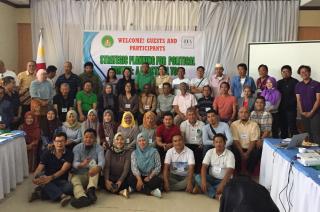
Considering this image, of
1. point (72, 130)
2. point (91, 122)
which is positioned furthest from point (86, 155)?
point (91, 122)

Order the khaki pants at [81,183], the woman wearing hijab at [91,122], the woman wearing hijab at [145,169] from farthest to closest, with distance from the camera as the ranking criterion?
1. the woman wearing hijab at [91,122]
2. the woman wearing hijab at [145,169]
3. the khaki pants at [81,183]

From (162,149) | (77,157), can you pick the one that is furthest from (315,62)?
(77,157)

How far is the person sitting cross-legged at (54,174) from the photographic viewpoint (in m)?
3.86

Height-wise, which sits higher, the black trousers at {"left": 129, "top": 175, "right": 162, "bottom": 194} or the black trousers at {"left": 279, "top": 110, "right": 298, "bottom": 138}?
the black trousers at {"left": 279, "top": 110, "right": 298, "bottom": 138}

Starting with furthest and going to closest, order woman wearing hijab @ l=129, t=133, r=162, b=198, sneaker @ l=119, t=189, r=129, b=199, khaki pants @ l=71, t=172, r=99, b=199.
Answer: woman wearing hijab @ l=129, t=133, r=162, b=198 < sneaker @ l=119, t=189, r=129, b=199 < khaki pants @ l=71, t=172, r=99, b=199

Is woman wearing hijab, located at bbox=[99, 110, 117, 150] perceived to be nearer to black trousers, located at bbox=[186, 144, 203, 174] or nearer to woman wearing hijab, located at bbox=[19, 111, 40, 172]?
woman wearing hijab, located at bbox=[19, 111, 40, 172]

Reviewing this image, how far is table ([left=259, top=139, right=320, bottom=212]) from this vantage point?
258 centimetres

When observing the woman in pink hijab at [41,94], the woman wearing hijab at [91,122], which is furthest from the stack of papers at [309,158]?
the woman in pink hijab at [41,94]

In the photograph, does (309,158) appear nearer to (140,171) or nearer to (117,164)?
(140,171)

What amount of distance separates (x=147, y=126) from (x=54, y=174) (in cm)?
146

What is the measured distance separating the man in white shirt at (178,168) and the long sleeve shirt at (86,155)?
0.79 metres

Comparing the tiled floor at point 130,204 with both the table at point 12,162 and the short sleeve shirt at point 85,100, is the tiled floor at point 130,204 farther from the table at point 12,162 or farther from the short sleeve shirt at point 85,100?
the short sleeve shirt at point 85,100

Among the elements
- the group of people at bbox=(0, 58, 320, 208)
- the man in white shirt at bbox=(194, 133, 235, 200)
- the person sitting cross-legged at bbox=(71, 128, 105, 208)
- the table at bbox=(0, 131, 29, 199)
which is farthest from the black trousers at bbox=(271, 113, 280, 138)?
the table at bbox=(0, 131, 29, 199)

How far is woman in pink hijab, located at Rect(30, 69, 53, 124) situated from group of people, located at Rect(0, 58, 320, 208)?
0.6 inches
